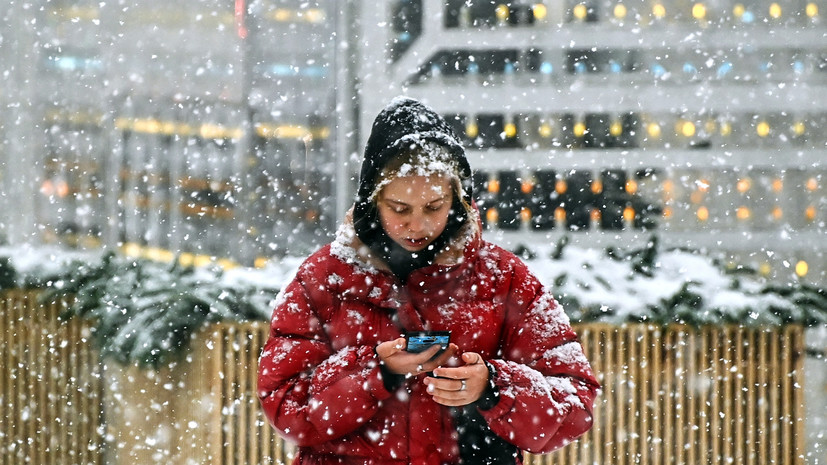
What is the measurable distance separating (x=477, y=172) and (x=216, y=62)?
52.2 m

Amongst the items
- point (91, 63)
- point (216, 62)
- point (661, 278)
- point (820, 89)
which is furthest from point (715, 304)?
point (216, 62)

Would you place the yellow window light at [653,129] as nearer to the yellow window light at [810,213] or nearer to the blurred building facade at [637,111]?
the blurred building facade at [637,111]

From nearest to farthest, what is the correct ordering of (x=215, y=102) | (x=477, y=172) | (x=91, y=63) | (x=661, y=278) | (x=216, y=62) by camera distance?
(x=661, y=278), (x=477, y=172), (x=91, y=63), (x=215, y=102), (x=216, y=62)

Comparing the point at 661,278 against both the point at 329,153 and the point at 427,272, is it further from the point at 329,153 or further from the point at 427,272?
the point at 329,153

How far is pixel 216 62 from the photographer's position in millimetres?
63906

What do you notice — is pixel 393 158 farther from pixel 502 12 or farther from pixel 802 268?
pixel 802 268

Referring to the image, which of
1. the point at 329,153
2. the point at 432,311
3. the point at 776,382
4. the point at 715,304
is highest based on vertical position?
the point at 432,311

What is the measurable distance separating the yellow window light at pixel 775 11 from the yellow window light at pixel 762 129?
2.19 meters

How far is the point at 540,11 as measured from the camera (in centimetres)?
1638

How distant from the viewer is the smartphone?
172 centimetres

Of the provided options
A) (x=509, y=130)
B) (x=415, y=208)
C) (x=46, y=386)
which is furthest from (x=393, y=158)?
(x=509, y=130)

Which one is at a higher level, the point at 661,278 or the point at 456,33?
the point at 456,33

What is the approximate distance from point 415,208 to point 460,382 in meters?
0.40

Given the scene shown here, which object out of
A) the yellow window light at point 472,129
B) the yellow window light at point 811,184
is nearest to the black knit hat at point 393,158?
the yellow window light at point 472,129
